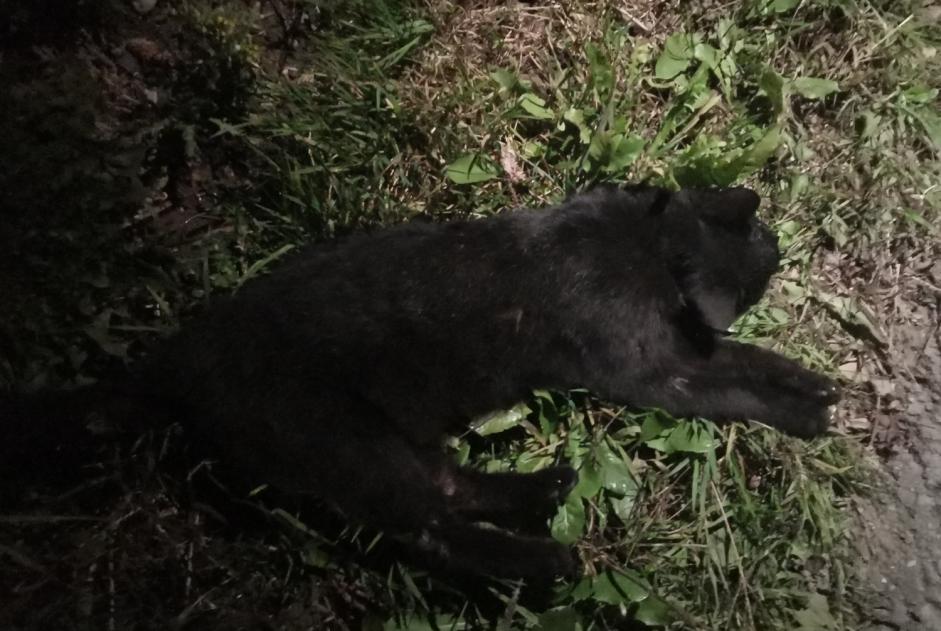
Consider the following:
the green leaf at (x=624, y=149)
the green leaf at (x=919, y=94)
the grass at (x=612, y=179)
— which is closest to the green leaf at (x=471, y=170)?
the grass at (x=612, y=179)

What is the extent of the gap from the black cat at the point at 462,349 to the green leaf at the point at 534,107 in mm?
434

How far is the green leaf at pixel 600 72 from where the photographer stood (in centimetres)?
260

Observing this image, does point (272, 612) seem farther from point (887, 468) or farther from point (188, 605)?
point (887, 468)

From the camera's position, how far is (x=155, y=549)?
233cm

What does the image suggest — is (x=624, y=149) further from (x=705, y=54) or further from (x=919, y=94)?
(x=919, y=94)

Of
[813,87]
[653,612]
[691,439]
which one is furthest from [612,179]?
[653,612]

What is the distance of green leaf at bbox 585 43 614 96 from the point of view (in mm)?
2598

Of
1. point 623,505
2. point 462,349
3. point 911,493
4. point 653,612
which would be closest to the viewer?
point 462,349

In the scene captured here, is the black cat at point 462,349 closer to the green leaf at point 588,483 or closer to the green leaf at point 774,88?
the green leaf at point 588,483

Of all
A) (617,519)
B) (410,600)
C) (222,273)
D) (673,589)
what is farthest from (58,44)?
(673,589)

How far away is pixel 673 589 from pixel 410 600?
859mm

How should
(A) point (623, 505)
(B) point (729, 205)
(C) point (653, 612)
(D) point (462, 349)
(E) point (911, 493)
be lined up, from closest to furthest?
(D) point (462, 349) < (B) point (729, 205) < (C) point (653, 612) < (A) point (623, 505) < (E) point (911, 493)

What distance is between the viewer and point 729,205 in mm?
2209

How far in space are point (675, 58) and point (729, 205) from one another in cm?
74
